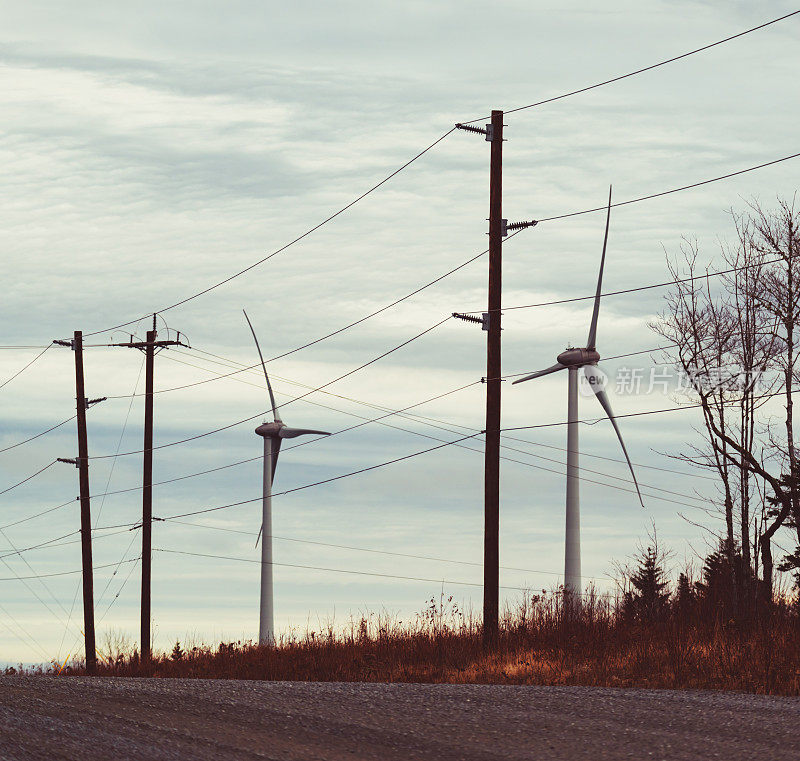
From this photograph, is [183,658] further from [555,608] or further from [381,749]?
[381,749]

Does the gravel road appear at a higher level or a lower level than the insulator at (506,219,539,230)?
lower

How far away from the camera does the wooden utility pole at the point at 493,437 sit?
70.7ft

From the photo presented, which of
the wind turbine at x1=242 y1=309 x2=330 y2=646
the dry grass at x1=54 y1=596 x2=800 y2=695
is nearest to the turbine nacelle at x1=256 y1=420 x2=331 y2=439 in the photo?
the wind turbine at x1=242 y1=309 x2=330 y2=646

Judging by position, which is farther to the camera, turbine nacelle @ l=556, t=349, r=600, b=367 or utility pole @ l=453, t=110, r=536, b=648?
turbine nacelle @ l=556, t=349, r=600, b=367

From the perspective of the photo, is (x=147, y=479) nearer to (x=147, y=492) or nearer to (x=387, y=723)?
(x=147, y=492)

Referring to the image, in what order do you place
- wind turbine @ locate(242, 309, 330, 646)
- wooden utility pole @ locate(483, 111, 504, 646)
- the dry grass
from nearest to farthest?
1. the dry grass
2. wooden utility pole @ locate(483, 111, 504, 646)
3. wind turbine @ locate(242, 309, 330, 646)

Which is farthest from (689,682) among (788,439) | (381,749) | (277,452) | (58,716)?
(277,452)

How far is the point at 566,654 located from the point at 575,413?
46.5 ft

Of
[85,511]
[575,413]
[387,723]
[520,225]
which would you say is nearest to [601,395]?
[575,413]

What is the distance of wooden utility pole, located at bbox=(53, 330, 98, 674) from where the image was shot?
35781mm

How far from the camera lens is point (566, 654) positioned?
61.6 ft

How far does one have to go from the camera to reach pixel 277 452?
45188 mm

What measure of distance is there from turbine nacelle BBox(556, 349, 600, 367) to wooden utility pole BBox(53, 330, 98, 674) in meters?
16.1

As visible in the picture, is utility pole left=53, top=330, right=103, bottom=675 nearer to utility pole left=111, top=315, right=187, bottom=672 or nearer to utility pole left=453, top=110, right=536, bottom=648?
utility pole left=111, top=315, right=187, bottom=672
